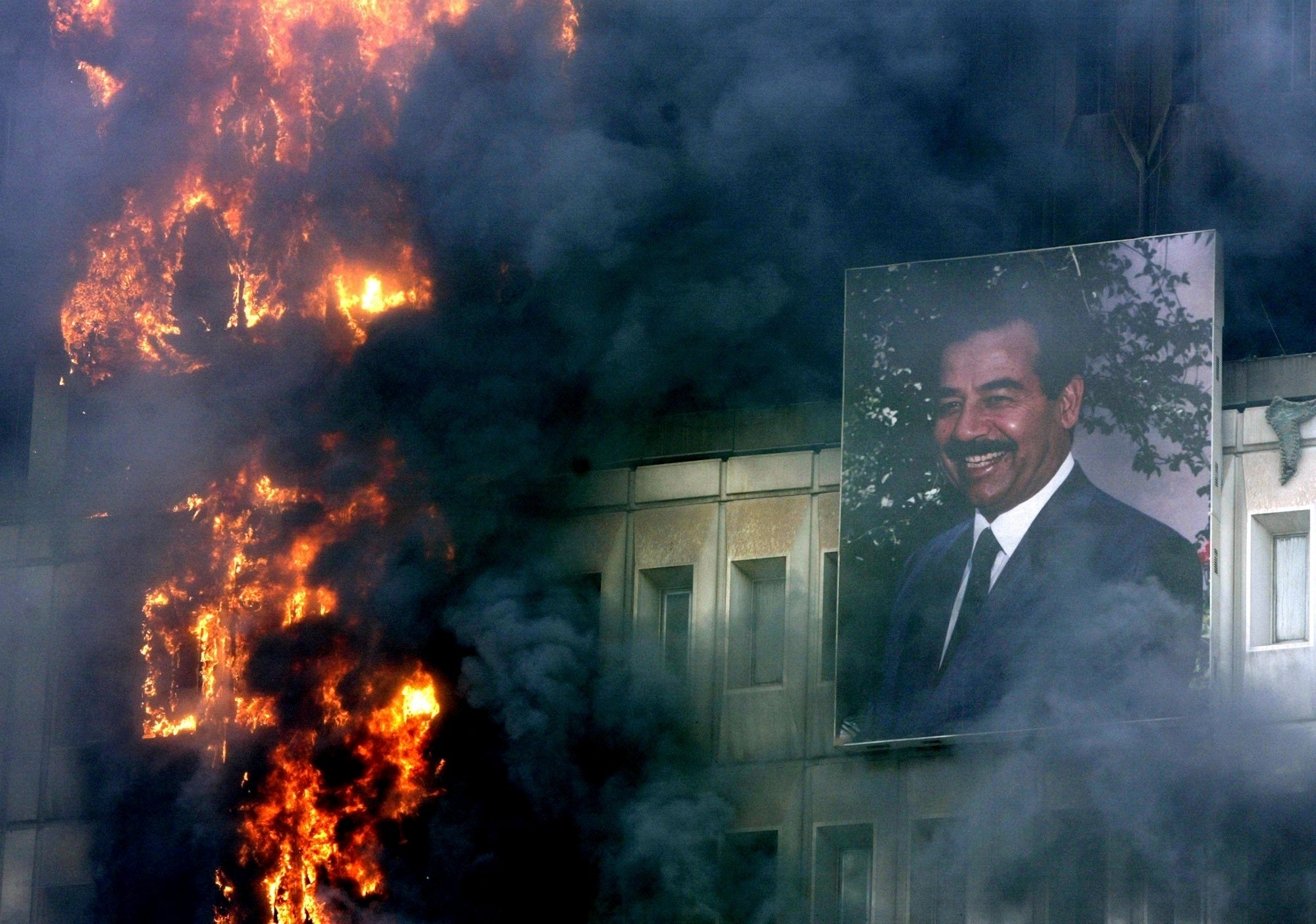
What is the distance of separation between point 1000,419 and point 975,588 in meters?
2.34

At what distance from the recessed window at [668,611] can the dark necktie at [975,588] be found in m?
4.23

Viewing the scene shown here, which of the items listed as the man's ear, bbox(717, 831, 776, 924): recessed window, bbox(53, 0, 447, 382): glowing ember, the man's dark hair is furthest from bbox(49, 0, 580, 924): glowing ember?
the man's ear

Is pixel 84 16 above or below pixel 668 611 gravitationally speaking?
above

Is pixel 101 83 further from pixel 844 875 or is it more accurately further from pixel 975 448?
pixel 844 875

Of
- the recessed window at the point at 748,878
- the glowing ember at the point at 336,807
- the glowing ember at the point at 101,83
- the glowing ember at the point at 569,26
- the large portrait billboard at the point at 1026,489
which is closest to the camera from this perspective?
the large portrait billboard at the point at 1026,489

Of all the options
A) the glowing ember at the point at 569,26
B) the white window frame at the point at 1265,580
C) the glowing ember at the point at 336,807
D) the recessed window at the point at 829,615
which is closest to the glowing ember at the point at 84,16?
the glowing ember at the point at 569,26

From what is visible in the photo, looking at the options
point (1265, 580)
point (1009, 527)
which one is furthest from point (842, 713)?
A: point (1265, 580)

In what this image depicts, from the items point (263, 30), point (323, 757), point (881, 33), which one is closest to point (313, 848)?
point (323, 757)

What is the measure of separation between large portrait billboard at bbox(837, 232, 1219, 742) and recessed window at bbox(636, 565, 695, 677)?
2739 mm

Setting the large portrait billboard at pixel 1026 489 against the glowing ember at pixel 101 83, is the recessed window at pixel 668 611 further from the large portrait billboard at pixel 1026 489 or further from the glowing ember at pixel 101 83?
the glowing ember at pixel 101 83

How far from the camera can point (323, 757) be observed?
36.8 m

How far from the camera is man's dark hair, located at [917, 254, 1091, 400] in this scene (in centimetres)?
3434

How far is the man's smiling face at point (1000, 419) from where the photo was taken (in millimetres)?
34344

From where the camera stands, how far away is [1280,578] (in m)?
33.0
